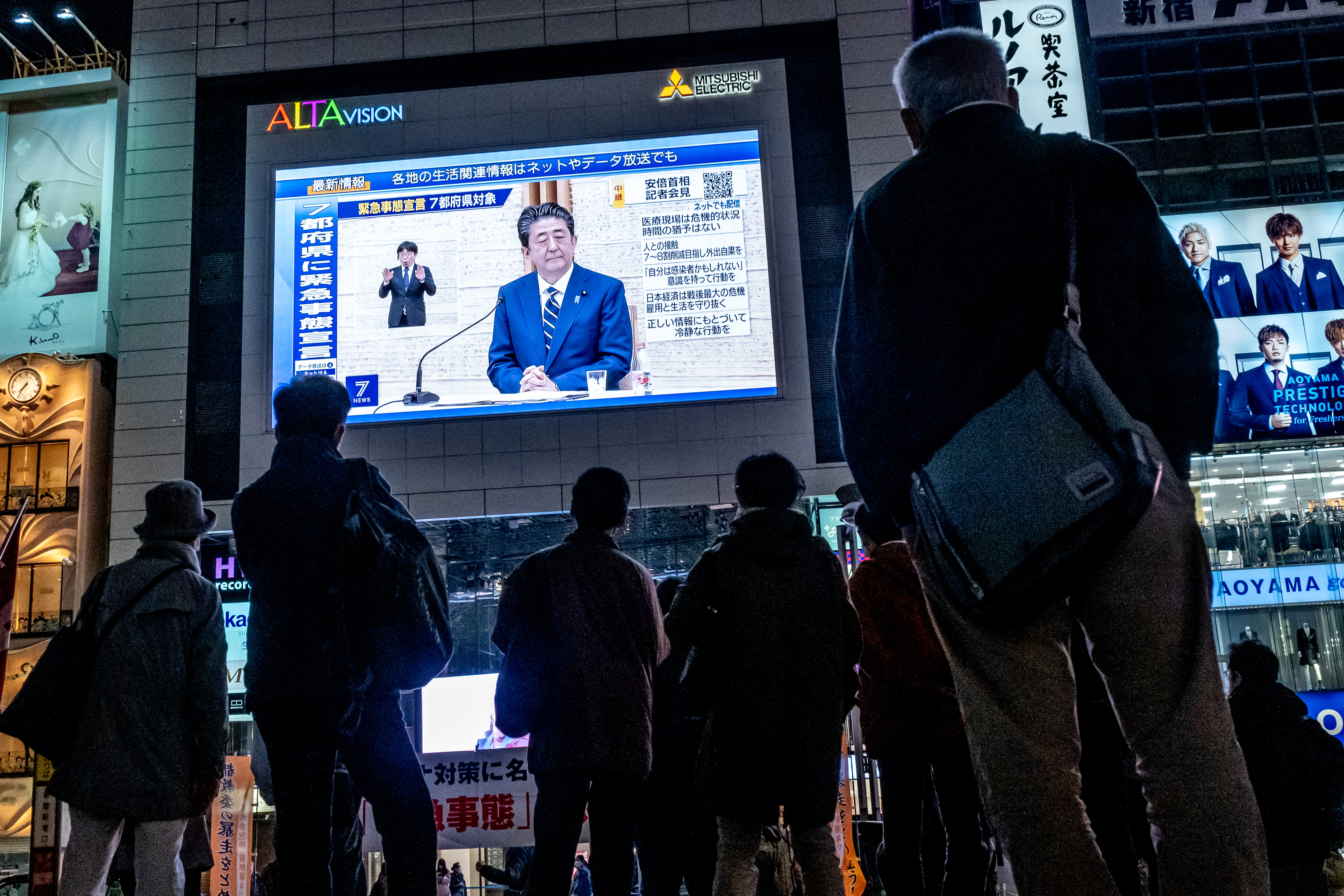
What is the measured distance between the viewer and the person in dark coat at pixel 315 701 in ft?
8.71

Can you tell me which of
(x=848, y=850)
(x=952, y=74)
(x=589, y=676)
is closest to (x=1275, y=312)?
(x=848, y=850)

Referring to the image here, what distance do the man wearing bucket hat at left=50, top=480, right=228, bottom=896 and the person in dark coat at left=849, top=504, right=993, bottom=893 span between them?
7.00 ft

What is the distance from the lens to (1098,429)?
55.3 inches

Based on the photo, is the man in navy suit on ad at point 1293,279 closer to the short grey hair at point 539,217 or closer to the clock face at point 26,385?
the short grey hair at point 539,217

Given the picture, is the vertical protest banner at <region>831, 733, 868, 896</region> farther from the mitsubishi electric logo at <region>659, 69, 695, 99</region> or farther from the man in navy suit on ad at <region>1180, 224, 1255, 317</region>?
the mitsubishi electric logo at <region>659, 69, 695, 99</region>

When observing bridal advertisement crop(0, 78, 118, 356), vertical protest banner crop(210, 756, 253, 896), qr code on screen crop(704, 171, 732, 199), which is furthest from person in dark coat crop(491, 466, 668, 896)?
bridal advertisement crop(0, 78, 118, 356)

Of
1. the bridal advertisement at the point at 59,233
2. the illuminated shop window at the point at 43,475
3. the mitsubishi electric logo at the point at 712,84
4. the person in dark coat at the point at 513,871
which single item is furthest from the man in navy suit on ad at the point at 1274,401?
the illuminated shop window at the point at 43,475

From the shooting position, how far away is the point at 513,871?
21.8ft

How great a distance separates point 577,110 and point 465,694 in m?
5.65

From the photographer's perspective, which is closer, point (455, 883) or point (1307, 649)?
point (455, 883)

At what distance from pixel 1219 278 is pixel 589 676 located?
24.8 feet

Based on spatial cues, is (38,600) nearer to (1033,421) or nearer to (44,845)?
(44,845)

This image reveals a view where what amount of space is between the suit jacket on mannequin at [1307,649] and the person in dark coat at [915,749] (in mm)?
6249

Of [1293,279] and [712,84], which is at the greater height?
[712,84]
